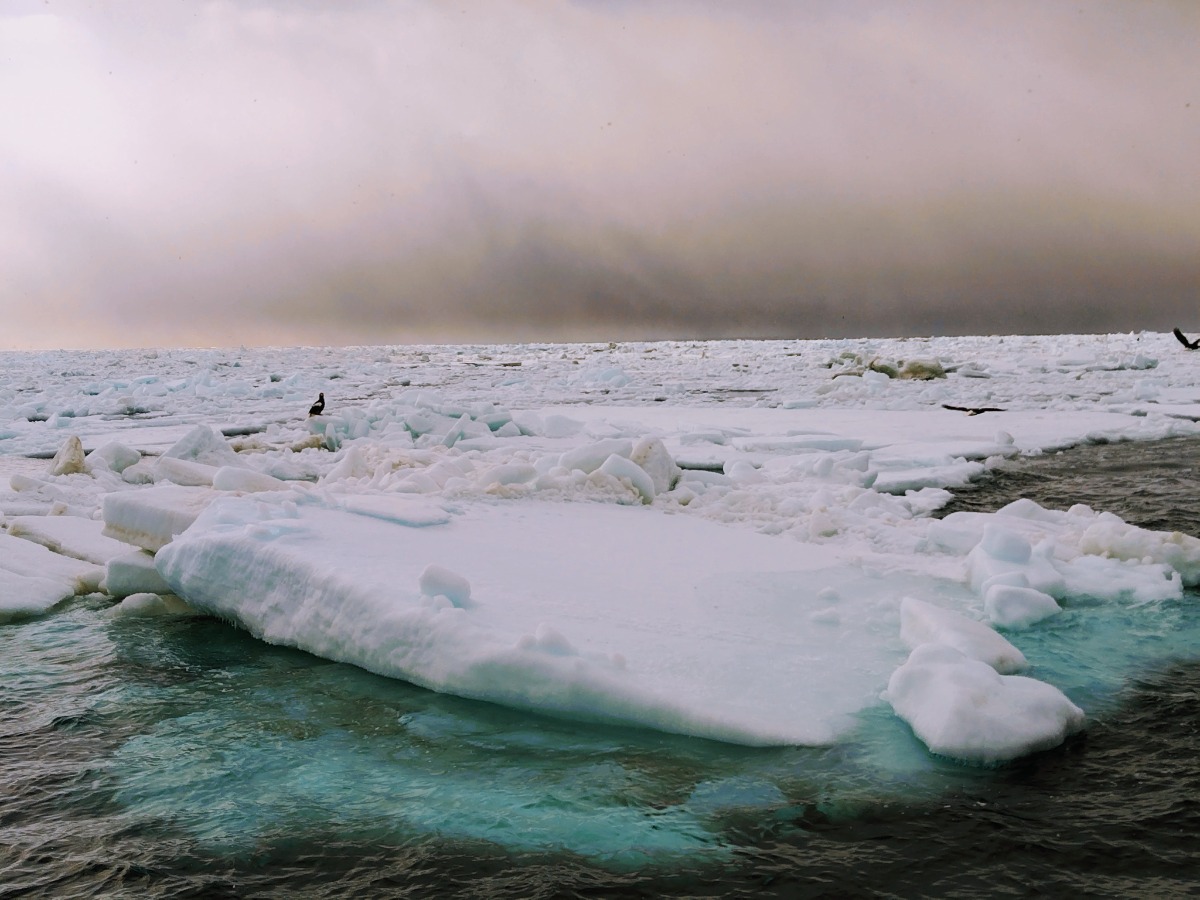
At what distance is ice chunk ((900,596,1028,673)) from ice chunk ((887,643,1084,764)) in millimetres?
261

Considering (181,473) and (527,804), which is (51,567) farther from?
(527,804)

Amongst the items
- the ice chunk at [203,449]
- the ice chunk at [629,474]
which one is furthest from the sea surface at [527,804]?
the ice chunk at [203,449]

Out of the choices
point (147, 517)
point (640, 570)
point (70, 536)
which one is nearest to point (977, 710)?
point (640, 570)

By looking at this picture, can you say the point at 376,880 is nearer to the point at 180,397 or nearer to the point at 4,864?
the point at 4,864

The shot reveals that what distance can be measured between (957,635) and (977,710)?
603mm

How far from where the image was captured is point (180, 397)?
18.7 metres

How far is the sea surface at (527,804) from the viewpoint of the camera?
222cm

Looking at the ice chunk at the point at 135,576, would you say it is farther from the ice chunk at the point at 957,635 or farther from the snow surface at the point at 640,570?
the ice chunk at the point at 957,635

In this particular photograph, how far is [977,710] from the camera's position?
287cm

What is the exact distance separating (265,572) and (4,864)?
74.0 inches

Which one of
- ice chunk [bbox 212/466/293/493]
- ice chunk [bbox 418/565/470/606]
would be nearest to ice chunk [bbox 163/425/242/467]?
ice chunk [bbox 212/466/293/493]

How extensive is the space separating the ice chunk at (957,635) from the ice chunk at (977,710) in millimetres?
261

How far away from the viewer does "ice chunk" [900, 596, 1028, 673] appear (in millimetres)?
3367

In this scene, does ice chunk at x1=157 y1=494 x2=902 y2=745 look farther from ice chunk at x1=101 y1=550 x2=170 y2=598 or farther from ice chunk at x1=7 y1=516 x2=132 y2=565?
ice chunk at x1=7 y1=516 x2=132 y2=565
